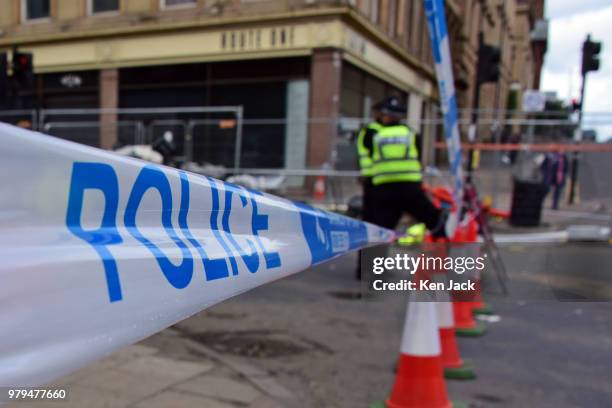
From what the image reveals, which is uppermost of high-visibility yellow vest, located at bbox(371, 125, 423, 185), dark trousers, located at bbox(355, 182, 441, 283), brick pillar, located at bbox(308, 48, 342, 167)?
brick pillar, located at bbox(308, 48, 342, 167)

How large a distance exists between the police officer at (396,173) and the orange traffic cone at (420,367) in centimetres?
234

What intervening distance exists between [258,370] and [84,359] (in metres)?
2.93

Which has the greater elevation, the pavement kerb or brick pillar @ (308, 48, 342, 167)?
brick pillar @ (308, 48, 342, 167)

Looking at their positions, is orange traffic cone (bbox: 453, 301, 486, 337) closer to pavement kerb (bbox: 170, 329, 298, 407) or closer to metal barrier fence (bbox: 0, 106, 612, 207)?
pavement kerb (bbox: 170, 329, 298, 407)

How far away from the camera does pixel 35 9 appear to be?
2080cm

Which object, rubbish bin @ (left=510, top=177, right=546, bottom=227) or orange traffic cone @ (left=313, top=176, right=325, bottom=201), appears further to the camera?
orange traffic cone @ (left=313, top=176, right=325, bottom=201)

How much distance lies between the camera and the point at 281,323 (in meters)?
5.20

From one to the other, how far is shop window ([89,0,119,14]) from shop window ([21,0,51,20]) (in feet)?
7.09

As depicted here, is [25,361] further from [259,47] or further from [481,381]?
[259,47]

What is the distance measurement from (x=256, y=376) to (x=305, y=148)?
1108cm

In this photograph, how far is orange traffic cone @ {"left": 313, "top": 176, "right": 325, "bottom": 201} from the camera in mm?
13125

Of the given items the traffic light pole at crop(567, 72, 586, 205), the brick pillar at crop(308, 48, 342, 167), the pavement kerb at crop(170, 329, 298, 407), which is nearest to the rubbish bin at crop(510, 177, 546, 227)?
the traffic light pole at crop(567, 72, 586, 205)

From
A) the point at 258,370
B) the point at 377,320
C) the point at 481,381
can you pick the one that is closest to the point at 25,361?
the point at 258,370

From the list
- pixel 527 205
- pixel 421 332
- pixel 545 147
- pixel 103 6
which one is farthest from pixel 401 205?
pixel 103 6
